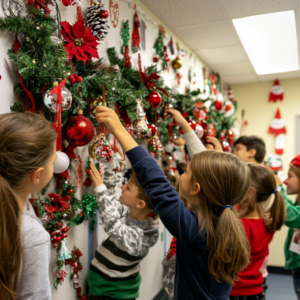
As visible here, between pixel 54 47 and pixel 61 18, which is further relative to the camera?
pixel 61 18

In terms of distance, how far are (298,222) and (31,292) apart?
1581 millimetres

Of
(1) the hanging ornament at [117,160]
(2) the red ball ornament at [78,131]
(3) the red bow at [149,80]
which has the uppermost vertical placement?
(3) the red bow at [149,80]

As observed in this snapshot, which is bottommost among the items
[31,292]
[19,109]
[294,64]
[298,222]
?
[298,222]

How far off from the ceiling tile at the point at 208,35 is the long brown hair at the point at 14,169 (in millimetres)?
1945

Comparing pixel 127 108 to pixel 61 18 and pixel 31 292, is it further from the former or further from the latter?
Answer: pixel 31 292

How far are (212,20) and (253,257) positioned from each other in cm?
170

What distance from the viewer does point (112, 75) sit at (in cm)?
126

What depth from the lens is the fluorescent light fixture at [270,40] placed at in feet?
7.89

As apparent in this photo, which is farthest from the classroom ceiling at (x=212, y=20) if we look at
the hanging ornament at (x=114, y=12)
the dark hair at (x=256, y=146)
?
the dark hair at (x=256, y=146)

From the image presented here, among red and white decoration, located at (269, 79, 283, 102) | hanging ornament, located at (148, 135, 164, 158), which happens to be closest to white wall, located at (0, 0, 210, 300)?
hanging ornament, located at (148, 135, 164, 158)

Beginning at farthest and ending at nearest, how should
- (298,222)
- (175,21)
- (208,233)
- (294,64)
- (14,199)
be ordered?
(294,64), (175,21), (298,222), (208,233), (14,199)

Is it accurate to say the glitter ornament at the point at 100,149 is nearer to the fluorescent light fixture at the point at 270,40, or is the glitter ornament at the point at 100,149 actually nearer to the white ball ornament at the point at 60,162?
the white ball ornament at the point at 60,162

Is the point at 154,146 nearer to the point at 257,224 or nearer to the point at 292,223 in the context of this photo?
the point at 257,224

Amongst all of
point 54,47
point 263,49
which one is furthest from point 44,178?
point 263,49
